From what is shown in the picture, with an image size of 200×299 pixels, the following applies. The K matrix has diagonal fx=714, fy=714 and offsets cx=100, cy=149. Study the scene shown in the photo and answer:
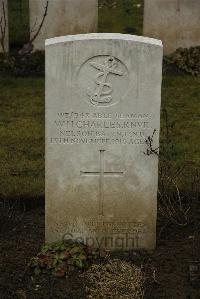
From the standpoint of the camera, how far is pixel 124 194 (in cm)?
575

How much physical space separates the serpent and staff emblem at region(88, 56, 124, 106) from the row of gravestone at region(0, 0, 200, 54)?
615cm

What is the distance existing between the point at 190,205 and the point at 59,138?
1500mm

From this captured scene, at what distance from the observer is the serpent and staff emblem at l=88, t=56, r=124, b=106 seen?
540 centimetres

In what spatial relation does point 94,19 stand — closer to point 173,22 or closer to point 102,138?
point 173,22

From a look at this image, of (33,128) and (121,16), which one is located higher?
(121,16)

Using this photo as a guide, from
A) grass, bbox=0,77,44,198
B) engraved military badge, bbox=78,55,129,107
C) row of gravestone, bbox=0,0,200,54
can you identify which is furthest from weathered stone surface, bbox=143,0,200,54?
engraved military badge, bbox=78,55,129,107

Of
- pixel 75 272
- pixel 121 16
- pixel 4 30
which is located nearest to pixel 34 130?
pixel 4 30

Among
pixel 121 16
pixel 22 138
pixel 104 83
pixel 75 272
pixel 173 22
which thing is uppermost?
pixel 121 16

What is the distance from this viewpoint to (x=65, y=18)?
38.1ft

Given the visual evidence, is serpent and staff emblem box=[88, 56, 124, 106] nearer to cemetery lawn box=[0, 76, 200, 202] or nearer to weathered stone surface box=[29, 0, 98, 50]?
cemetery lawn box=[0, 76, 200, 202]

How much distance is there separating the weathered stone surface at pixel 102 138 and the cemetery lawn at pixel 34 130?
0.86 metres

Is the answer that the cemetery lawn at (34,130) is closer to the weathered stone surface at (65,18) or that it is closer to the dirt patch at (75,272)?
the dirt patch at (75,272)

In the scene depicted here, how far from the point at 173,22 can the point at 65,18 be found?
69.9 inches

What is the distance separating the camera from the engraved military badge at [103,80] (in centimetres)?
540
